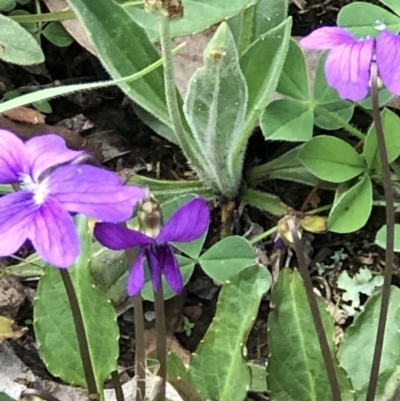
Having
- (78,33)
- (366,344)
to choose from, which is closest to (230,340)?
(366,344)

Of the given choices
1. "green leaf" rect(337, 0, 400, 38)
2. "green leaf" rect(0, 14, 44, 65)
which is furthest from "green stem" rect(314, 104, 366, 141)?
"green leaf" rect(0, 14, 44, 65)

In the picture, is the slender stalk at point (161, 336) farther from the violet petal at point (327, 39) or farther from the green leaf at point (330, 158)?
the green leaf at point (330, 158)

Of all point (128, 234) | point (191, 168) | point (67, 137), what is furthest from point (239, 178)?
point (128, 234)

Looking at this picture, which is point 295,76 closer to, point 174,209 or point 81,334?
point 174,209

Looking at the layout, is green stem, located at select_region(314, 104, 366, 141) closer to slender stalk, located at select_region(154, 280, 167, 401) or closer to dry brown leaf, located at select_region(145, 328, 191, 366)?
dry brown leaf, located at select_region(145, 328, 191, 366)

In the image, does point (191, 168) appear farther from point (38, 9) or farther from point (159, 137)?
point (38, 9)
